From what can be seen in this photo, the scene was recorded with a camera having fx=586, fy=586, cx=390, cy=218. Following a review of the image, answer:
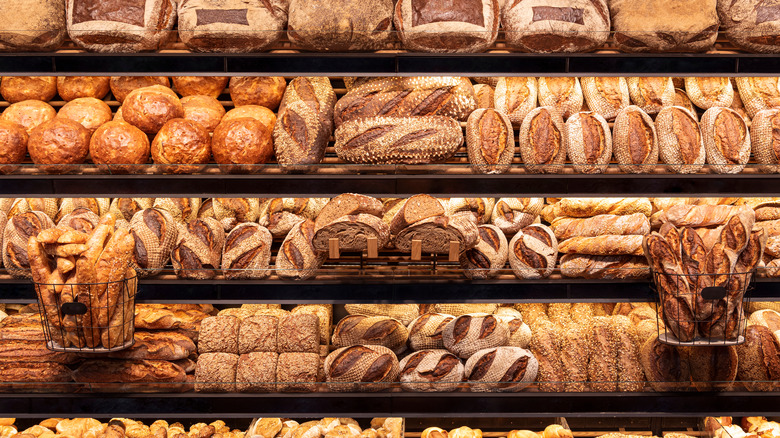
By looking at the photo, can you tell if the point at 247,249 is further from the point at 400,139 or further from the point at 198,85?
the point at 198,85

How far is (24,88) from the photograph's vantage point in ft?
9.11

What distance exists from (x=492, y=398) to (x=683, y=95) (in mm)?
1724

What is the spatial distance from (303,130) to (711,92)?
6.16 ft

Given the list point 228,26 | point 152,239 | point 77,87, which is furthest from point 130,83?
point 152,239

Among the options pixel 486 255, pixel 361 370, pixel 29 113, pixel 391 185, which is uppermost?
pixel 29 113

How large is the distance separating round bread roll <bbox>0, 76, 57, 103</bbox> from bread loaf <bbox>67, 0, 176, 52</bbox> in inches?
19.6

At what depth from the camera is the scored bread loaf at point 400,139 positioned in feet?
7.76

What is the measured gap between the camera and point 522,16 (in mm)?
2385

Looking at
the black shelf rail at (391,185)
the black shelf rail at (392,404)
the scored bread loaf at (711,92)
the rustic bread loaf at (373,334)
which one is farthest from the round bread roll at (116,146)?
the scored bread loaf at (711,92)

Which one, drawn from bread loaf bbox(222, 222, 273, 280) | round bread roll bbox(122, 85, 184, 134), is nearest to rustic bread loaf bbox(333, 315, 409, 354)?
bread loaf bbox(222, 222, 273, 280)

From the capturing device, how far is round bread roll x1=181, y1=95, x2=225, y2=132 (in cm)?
265

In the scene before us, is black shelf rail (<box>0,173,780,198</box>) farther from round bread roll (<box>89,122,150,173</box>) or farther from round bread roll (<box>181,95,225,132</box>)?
round bread roll (<box>181,95,225,132</box>)

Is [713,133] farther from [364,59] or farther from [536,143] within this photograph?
[364,59]

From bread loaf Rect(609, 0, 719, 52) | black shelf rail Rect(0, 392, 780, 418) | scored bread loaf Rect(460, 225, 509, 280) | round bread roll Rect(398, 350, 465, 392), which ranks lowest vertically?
black shelf rail Rect(0, 392, 780, 418)
